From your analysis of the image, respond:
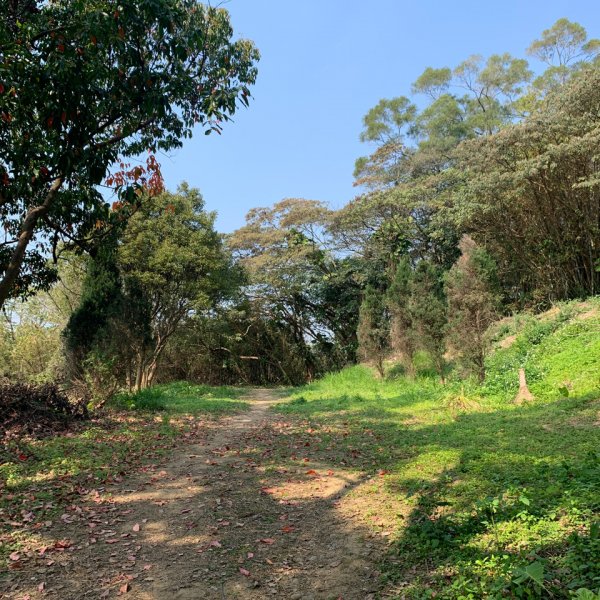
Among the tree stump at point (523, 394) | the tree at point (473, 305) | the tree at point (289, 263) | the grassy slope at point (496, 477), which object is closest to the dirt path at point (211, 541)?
the grassy slope at point (496, 477)

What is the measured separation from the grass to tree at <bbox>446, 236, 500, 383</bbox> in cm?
632

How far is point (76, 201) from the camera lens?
286 inches

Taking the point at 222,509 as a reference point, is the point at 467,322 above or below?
above

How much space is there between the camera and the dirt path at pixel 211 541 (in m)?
3.07

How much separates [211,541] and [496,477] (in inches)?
101

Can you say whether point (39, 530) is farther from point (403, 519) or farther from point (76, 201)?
point (76, 201)

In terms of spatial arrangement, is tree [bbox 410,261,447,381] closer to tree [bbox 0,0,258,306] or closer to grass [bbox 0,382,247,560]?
grass [bbox 0,382,247,560]

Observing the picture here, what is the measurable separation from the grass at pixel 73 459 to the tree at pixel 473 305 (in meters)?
6.32

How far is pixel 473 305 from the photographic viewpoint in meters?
10.6

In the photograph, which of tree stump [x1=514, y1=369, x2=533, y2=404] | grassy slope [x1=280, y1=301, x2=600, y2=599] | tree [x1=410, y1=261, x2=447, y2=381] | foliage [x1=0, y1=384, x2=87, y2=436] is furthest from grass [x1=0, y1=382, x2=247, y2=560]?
tree [x1=410, y1=261, x2=447, y2=381]

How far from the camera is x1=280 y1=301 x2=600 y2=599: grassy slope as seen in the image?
2.63 m

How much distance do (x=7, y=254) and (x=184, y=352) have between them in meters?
18.1

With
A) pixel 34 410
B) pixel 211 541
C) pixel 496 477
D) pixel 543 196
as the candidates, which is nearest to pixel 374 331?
pixel 543 196

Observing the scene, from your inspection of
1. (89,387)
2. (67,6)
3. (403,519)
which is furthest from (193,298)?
(403,519)
